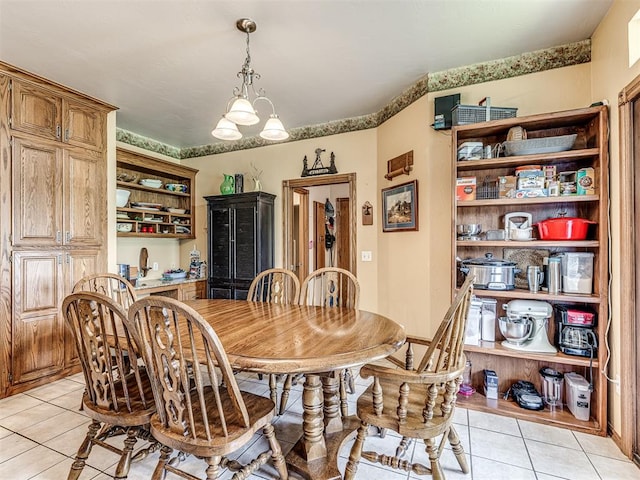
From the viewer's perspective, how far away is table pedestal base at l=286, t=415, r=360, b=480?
1610 mm

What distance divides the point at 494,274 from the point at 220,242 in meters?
3.20

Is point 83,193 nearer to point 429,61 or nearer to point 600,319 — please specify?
point 429,61

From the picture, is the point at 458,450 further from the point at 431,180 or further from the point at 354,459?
the point at 431,180

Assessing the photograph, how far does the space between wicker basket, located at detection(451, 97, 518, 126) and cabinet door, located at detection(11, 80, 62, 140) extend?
3417 mm

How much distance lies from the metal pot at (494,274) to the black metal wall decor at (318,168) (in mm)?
2103

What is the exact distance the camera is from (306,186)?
423 cm

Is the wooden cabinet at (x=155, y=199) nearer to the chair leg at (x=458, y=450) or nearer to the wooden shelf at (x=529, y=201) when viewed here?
the wooden shelf at (x=529, y=201)

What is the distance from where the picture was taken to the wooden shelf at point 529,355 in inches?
84.1

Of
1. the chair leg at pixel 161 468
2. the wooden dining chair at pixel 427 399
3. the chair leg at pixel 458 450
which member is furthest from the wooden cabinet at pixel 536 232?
the chair leg at pixel 161 468

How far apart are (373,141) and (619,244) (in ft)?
8.00

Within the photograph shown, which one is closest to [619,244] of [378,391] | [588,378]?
[588,378]

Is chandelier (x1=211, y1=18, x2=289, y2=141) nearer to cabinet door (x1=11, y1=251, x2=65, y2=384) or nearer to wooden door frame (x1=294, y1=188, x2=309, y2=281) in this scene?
cabinet door (x1=11, y1=251, x2=65, y2=384)

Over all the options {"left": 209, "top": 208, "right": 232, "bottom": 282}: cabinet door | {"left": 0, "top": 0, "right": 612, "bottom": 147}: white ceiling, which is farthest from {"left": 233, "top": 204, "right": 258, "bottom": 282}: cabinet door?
{"left": 0, "top": 0, "right": 612, "bottom": 147}: white ceiling

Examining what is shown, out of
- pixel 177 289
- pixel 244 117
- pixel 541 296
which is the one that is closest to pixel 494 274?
pixel 541 296
